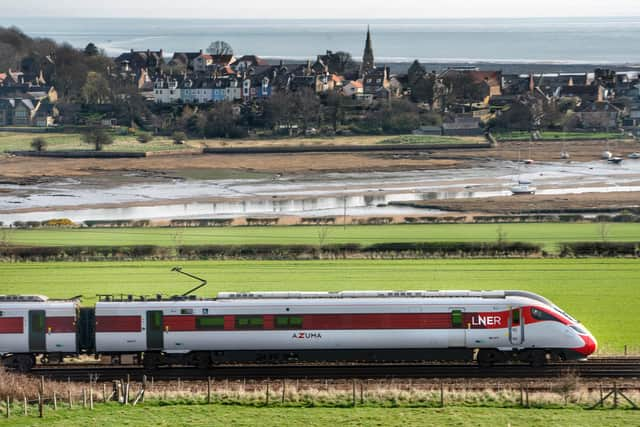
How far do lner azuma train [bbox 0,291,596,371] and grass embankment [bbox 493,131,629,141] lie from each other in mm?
72234

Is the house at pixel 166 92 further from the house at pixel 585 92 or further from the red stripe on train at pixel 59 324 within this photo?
the red stripe on train at pixel 59 324

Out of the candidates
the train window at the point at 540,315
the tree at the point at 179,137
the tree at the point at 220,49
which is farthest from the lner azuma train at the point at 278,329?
the tree at the point at 220,49

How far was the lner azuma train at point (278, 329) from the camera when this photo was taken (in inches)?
1055

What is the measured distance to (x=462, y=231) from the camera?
51562mm

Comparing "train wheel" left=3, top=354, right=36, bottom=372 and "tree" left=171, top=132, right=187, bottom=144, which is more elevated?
"tree" left=171, top=132, right=187, bottom=144

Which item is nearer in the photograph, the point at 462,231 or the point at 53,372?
the point at 53,372

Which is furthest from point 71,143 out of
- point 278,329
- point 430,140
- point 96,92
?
point 278,329

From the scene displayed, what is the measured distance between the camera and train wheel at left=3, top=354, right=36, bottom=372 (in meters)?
27.2

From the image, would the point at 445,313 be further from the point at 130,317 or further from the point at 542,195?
the point at 542,195

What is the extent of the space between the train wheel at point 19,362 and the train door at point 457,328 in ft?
34.0

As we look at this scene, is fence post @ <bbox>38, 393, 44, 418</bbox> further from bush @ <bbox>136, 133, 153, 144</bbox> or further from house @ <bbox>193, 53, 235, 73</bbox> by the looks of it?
house @ <bbox>193, 53, 235, 73</bbox>

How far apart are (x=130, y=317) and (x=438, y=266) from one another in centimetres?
1751

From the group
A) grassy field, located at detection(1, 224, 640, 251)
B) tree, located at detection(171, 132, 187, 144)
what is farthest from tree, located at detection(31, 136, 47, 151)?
grassy field, located at detection(1, 224, 640, 251)

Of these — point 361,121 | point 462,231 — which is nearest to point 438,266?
point 462,231
